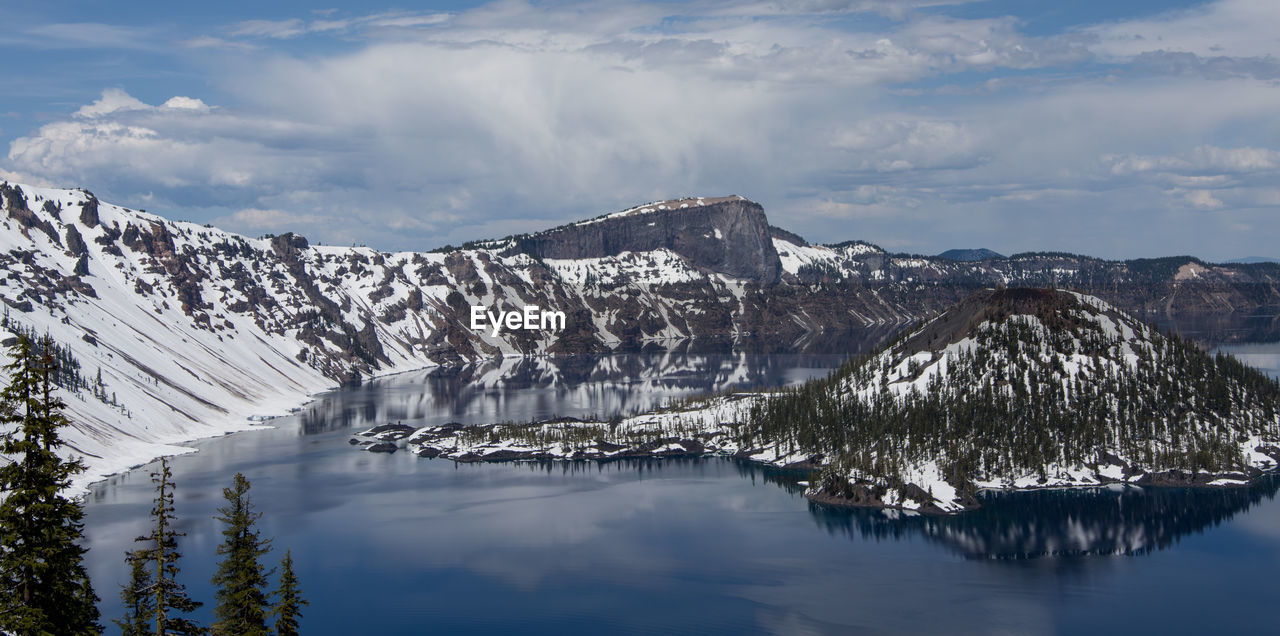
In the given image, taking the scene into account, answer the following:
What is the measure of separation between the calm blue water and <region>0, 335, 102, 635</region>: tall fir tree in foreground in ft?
209

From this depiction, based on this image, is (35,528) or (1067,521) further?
(1067,521)

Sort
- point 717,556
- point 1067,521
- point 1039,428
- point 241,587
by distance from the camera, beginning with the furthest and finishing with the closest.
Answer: point 1039,428 → point 1067,521 → point 717,556 → point 241,587

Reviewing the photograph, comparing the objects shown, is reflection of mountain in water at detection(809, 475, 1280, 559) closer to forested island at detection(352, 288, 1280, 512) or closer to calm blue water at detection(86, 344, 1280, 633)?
calm blue water at detection(86, 344, 1280, 633)

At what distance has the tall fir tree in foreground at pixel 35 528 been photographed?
38094 mm

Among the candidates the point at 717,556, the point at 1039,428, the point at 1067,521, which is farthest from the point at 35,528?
the point at 1039,428

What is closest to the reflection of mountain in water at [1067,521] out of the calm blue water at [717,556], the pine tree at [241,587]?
the calm blue water at [717,556]

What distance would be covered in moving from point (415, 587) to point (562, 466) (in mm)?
84499

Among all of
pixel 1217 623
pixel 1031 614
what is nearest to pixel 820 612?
pixel 1031 614

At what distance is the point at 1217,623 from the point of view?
101 m

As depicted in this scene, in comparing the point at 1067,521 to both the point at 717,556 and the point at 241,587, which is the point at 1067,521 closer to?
the point at 717,556

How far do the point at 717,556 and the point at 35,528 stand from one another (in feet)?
321

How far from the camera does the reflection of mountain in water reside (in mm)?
132500

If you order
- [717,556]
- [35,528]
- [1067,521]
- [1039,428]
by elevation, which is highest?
[35,528]

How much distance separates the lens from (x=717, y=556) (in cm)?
12862
